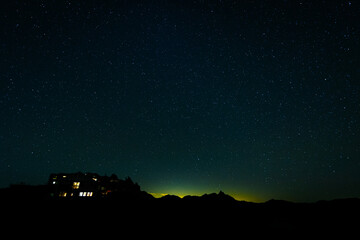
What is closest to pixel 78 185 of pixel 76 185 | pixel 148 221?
pixel 76 185

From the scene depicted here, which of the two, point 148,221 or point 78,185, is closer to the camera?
point 148,221

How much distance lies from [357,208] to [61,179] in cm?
6858

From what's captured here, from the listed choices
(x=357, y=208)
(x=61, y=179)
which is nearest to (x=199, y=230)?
(x=357, y=208)

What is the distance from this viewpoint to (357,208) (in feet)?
139

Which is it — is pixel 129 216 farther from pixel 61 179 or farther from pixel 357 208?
pixel 357 208

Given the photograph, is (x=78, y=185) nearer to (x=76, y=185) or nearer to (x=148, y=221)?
(x=76, y=185)

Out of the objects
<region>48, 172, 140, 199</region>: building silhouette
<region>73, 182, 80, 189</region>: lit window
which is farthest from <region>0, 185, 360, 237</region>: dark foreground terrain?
<region>73, 182, 80, 189</region>: lit window

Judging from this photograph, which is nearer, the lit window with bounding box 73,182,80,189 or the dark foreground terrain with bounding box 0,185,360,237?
the dark foreground terrain with bounding box 0,185,360,237

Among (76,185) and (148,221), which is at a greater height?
(76,185)

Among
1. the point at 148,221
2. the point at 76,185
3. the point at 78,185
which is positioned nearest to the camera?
the point at 148,221

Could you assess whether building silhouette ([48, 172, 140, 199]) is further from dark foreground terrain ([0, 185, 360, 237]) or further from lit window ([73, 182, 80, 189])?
dark foreground terrain ([0, 185, 360, 237])

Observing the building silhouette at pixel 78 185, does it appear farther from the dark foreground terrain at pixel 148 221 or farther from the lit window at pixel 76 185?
the dark foreground terrain at pixel 148 221

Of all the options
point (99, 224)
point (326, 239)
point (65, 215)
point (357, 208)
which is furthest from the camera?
point (357, 208)

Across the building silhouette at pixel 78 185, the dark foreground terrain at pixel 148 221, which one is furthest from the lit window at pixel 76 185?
the dark foreground terrain at pixel 148 221
